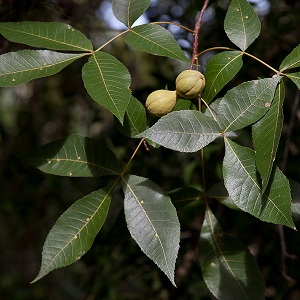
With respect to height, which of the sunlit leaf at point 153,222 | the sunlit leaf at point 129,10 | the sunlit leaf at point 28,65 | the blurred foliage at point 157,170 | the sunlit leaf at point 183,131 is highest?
the sunlit leaf at point 129,10

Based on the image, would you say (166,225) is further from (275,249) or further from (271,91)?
(275,249)

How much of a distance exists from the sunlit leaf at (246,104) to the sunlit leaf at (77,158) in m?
0.28

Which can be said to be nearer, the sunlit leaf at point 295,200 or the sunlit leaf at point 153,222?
the sunlit leaf at point 153,222

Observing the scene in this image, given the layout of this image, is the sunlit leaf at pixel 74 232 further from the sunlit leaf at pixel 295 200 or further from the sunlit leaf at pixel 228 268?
the sunlit leaf at pixel 295 200

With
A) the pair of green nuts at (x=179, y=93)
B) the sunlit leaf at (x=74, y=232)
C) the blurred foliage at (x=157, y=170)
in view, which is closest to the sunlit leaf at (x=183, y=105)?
the pair of green nuts at (x=179, y=93)

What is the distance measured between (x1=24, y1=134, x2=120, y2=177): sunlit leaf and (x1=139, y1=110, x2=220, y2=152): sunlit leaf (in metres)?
0.23

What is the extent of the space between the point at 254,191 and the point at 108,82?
0.36 m

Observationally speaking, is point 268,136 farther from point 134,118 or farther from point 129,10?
point 129,10

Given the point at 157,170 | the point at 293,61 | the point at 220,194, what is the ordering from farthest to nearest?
the point at 157,170 → the point at 220,194 → the point at 293,61

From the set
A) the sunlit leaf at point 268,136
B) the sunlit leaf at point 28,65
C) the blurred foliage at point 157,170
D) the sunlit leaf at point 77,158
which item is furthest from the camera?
the blurred foliage at point 157,170

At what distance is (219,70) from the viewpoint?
3.37ft

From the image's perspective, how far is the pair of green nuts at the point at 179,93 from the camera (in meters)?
0.99

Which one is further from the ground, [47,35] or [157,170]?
[47,35]

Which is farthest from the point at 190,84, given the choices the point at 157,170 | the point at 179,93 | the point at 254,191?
the point at 157,170
